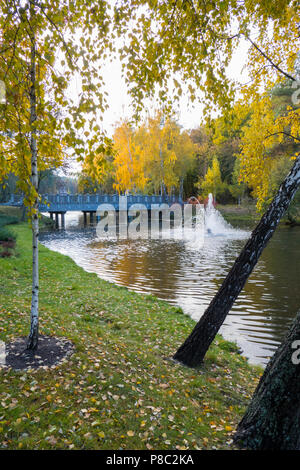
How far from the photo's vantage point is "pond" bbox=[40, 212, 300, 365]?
7531 millimetres

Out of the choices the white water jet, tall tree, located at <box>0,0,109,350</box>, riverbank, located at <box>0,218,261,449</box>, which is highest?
tall tree, located at <box>0,0,109,350</box>

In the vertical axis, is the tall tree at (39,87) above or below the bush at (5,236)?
above

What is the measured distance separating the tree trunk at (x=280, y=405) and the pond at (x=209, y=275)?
3.20 meters

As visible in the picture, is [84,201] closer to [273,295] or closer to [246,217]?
[246,217]

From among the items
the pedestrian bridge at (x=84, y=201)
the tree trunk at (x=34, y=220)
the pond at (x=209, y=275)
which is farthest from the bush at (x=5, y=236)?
the pedestrian bridge at (x=84, y=201)

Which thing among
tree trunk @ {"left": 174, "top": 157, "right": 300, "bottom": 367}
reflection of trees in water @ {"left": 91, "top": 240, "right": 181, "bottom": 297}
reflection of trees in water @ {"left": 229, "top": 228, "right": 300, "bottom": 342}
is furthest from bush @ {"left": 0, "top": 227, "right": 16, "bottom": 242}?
tree trunk @ {"left": 174, "top": 157, "right": 300, "bottom": 367}

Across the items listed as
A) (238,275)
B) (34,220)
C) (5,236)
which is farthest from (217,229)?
(34,220)

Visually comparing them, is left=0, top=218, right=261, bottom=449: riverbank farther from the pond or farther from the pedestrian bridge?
the pedestrian bridge

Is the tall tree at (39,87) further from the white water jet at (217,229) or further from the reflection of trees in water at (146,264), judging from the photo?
the white water jet at (217,229)

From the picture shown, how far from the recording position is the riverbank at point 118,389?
301 centimetres

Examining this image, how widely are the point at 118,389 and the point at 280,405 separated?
6.36 ft

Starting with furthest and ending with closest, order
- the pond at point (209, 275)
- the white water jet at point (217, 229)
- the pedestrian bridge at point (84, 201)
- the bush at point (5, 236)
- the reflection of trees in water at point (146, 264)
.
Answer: the pedestrian bridge at point (84, 201), the white water jet at point (217, 229), the bush at point (5, 236), the reflection of trees in water at point (146, 264), the pond at point (209, 275)

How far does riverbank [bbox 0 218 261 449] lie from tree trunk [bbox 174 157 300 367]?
0.34 metres

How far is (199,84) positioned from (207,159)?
157ft
